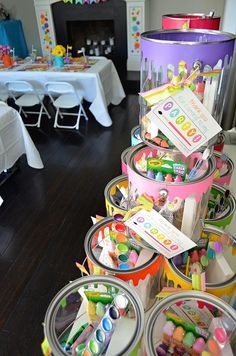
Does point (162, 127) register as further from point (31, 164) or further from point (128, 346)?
point (31, 164)

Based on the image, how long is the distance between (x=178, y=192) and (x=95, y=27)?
5625mm

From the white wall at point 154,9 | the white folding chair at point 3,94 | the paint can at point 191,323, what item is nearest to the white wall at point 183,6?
the white wall at point 154,9

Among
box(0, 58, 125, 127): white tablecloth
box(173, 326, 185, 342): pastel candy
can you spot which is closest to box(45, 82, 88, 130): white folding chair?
box(0, 58, 125, 127): white tablecloth

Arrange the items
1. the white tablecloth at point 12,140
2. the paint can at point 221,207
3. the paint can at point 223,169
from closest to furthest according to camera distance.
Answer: the paint can at point 221,207
the paint can at point 223,169
the white tablecloth at point 12,140

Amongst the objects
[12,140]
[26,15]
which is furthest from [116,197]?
[26,15]

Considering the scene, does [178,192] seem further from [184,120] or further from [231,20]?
[231,20]

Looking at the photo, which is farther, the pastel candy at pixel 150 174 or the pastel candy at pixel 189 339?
the pastel candy at pixel 150 174

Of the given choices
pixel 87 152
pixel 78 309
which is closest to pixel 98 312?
pixel 78 309

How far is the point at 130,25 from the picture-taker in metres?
4.86

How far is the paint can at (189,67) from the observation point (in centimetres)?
65

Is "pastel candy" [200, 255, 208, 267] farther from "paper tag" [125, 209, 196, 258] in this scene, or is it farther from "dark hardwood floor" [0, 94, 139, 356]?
"dark hardwood floor" [0, 94, 139, 356]

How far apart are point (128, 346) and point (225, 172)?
2.58 feet

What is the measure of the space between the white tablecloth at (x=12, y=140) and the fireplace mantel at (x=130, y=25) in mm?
3307

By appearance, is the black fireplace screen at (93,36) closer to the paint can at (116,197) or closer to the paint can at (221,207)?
the paint can at (116,197)
